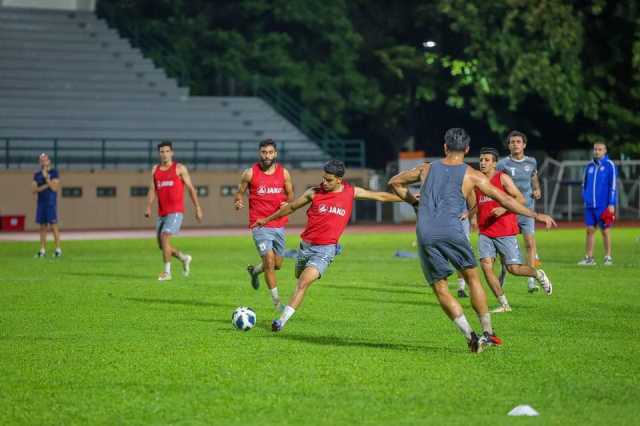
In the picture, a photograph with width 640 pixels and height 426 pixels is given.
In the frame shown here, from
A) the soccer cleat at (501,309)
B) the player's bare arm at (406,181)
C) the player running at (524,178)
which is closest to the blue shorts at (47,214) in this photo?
the player running at (524,178)

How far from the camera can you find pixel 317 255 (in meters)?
13.8

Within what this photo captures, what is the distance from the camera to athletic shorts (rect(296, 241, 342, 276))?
1372 cm

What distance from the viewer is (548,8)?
46812 millimetres

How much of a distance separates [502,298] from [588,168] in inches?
385

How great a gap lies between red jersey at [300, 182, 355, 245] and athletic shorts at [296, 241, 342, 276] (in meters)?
0.05

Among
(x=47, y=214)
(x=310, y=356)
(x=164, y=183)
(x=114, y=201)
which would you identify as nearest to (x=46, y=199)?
(x=47, y=214)

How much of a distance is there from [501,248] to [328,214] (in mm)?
3577

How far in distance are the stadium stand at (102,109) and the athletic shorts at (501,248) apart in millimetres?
29143

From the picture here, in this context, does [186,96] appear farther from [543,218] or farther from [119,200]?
[543,218]

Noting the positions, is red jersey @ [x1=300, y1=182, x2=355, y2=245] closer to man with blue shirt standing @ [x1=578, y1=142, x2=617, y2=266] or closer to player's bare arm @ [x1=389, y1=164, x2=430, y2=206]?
player's bare arm @ [x1=389, y1=164, x2=430, y2=206]

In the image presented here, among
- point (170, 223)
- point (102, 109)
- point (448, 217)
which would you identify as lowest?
point (170, 223)

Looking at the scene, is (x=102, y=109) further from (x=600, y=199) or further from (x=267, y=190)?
(x=267, y=190)

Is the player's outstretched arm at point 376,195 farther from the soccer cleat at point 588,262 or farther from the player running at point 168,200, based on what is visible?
the soccer cleat at point 588,262

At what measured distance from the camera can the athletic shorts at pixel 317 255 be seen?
1372cm
